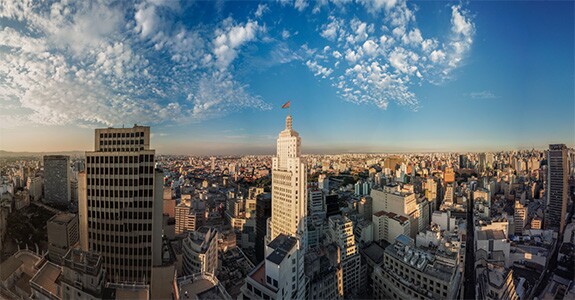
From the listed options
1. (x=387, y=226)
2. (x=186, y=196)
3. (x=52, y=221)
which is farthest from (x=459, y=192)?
(x=52, y=221)

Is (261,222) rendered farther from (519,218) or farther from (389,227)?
(519,218)

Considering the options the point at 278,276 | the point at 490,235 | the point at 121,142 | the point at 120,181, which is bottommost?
the point at 490,235

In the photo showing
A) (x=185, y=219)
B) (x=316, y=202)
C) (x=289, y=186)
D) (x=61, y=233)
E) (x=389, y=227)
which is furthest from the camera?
(x=316, y=202)

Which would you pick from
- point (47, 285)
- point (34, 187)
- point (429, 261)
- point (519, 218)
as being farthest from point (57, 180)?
point (519, 218)

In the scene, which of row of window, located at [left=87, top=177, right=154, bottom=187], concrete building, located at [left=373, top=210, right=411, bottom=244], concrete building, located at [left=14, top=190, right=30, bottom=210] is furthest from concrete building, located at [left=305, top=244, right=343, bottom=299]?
concrete building, located at [left=14, top=190, right=30, bottom=210]

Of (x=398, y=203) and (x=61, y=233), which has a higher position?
(x=61, y=233)

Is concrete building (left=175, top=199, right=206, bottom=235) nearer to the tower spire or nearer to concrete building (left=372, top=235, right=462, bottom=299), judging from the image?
the tower spire

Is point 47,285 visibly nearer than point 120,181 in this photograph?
Yes
